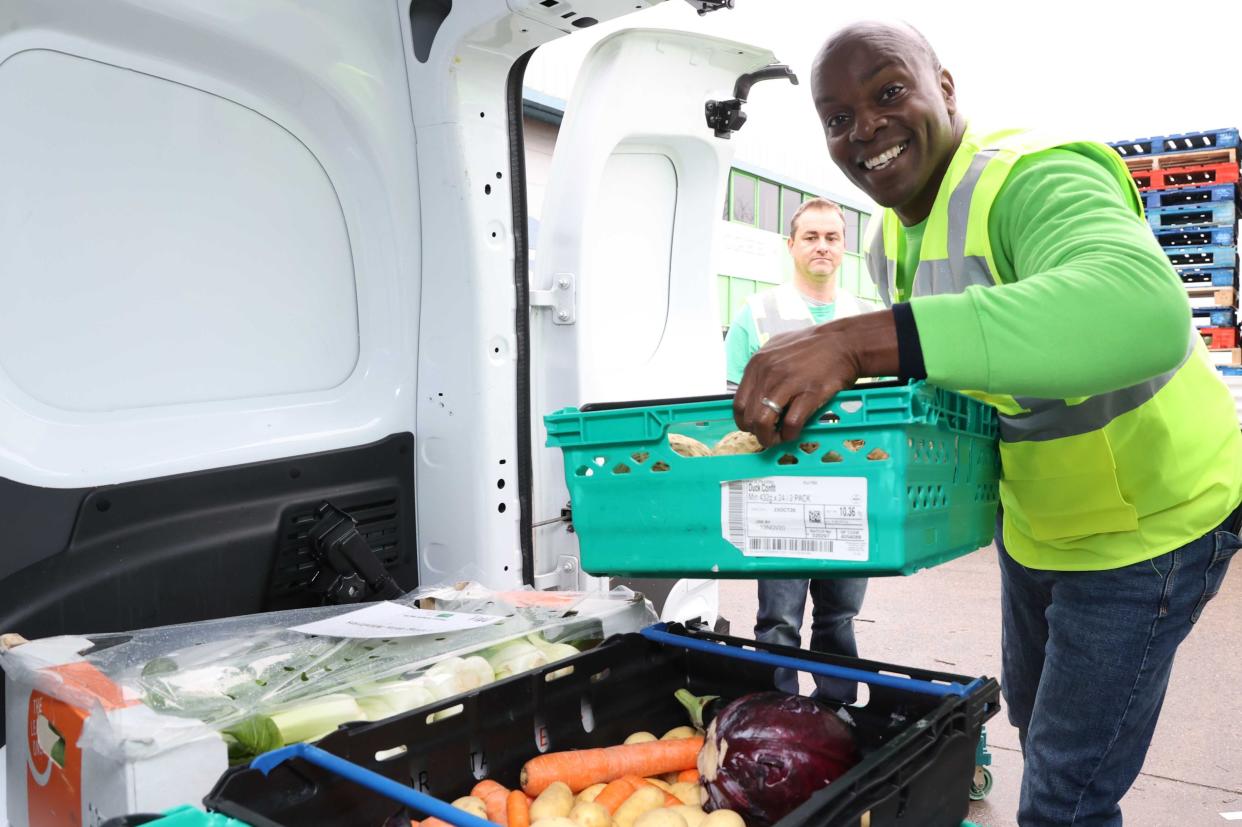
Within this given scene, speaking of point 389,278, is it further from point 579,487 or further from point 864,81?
point 864,81

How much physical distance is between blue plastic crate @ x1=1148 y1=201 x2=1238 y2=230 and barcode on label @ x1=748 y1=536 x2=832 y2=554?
7.05m

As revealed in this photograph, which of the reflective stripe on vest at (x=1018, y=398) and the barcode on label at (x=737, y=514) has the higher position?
the reflective stripe on vest at (x=1018, y=398)

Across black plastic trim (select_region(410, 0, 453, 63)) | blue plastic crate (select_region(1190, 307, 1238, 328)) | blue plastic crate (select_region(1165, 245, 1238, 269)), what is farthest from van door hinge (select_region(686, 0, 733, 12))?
blue plastic crate (select_region(1190, 307, 1238, 328))

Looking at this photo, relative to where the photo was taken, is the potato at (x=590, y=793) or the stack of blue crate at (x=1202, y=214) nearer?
the potato at (x=590, y=793)

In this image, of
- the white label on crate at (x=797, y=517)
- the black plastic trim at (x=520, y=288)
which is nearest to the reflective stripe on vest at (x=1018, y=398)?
the white label on crate at (x=797, y=517)

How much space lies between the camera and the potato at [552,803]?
1210mm

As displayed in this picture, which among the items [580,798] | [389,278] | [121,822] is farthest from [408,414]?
[121,822]

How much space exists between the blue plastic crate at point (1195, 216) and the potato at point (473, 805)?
7411 mm

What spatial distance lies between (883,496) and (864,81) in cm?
65

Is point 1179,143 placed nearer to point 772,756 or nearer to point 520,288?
point 520,288

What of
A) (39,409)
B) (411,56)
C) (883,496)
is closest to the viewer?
(883,496)

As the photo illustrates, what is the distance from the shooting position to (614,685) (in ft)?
4.83

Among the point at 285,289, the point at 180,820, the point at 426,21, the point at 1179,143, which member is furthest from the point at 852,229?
the point at 180,820

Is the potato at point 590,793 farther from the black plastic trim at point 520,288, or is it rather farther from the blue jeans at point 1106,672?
the black plastic trim at point 520,288
